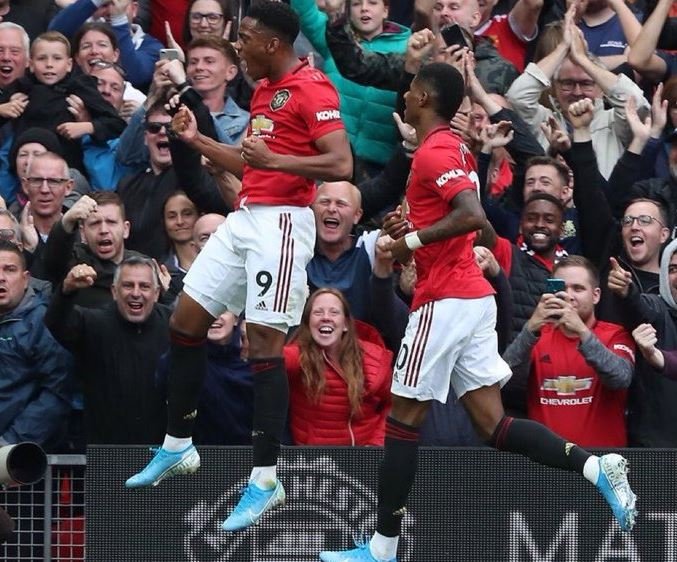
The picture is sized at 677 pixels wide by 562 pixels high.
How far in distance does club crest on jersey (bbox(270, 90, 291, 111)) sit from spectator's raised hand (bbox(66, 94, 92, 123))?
446 cm

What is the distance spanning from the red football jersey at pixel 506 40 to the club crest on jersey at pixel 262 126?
5.96m

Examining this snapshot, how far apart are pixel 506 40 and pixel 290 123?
6.21 m

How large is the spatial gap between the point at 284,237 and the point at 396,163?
3278 millimetres

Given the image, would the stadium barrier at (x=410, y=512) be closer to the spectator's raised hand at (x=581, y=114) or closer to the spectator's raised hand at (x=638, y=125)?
the spectator's raised hand at (x=581, y=114)

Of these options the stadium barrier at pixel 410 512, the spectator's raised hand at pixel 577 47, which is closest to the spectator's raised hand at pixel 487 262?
the stadium barrier at pixel 410 512

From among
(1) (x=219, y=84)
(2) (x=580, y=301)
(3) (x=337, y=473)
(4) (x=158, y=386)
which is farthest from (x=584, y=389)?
(1) (x=219, y=84)

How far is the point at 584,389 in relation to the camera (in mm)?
11703

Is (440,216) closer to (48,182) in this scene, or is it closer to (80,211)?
(80,211)

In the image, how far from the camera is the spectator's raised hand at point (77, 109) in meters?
14.1

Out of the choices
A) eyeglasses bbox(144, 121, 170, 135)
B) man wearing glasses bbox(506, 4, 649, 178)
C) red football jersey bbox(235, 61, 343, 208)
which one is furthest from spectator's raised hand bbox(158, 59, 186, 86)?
man wearing glasses bbox(506, 4, 649, 178)

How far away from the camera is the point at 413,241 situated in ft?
32.2

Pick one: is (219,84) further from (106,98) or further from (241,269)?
(241,269)

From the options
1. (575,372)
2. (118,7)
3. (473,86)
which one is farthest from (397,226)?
(118,7)

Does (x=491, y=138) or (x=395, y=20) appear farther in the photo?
(x=395, y=20)
